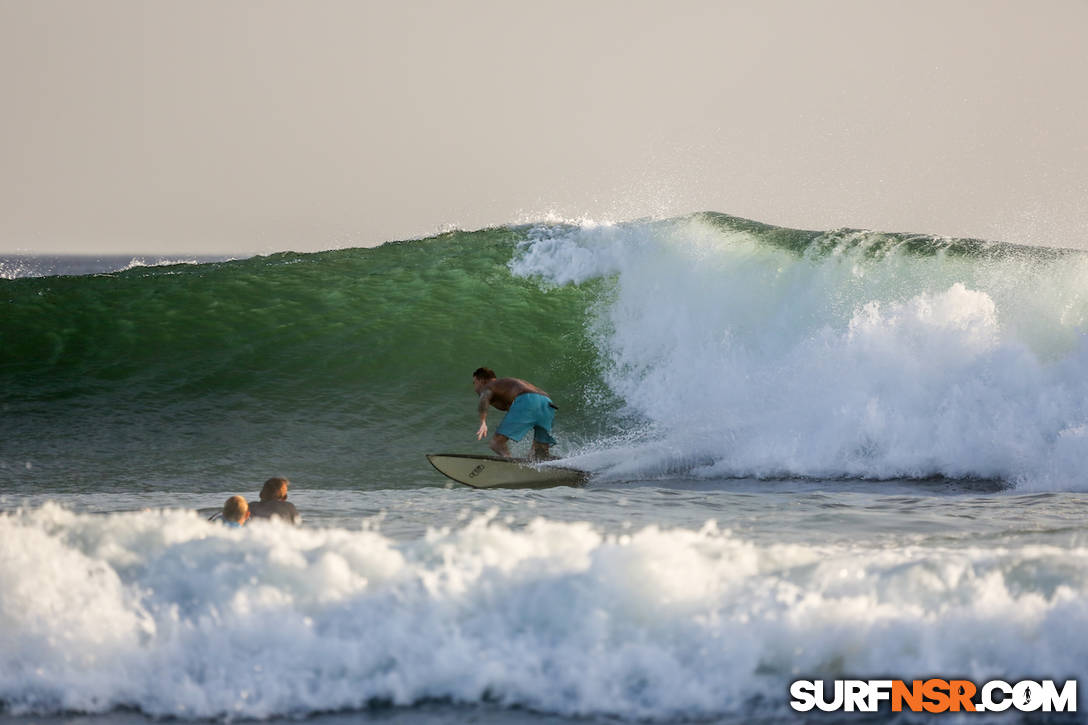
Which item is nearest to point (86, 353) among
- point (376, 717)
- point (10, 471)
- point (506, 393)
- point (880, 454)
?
point (10, 471)

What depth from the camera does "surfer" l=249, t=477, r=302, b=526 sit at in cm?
631

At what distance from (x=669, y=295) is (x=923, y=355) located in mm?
3910

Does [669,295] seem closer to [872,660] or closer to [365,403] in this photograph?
[365,403]

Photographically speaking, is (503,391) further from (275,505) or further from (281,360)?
(281,360)

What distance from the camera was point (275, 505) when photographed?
639 centimetres

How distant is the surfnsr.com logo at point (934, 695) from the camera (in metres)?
4.01

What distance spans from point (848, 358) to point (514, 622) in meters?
7.38

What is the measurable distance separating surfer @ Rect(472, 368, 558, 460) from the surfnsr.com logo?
5651 millimetres

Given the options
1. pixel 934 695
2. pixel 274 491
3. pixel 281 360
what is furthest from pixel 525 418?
pixel 934 695

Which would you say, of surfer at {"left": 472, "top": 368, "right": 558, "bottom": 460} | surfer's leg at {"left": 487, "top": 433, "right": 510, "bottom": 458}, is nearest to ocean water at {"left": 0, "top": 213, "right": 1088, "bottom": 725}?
surfer's leg at {"left": 487, "top": 433, "right": 510, "bottom": 458}

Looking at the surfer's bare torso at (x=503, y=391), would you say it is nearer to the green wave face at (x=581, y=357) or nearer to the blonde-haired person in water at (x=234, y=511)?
the green wave face at (x=581, y=357)

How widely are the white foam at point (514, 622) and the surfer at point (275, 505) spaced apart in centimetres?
116

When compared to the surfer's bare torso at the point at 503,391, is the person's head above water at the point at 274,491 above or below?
below

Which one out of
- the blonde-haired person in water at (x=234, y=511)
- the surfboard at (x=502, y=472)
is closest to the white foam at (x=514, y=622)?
the blonde-haired person in water at (x=234, y=511)
